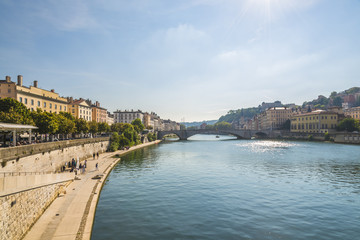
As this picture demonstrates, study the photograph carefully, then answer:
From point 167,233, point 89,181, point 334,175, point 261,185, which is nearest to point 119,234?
point 167,233

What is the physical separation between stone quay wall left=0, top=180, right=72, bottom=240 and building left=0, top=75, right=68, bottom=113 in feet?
173

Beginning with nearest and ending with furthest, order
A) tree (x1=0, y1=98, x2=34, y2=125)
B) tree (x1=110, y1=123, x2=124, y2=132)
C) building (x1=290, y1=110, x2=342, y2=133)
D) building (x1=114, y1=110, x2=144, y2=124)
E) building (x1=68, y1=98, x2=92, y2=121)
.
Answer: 1. tree (x1=0, y1=98, x2=34, y2=125)
2. building (x1=68, y1=98, x2=92, y2=121)
3. tree (x1=110, y1=123, x2=124, y2=132)
4. building (x1=290, y1=110, x2=342, y2=133)
5. building (x1=114, y1=110, x2=144, y2=124)

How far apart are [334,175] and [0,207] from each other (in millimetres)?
45610

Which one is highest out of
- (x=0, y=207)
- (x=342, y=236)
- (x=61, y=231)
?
(x=0, y=207)

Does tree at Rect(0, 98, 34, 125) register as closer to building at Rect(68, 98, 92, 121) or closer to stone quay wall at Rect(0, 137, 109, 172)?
stone quay wall at Rect(0, 137, 109, 172)

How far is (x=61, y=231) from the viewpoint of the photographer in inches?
619

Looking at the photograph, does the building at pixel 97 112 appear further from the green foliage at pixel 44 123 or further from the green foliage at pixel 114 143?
the green foliage at pixel 44 123

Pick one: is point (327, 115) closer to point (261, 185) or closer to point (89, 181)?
point (261, 185)

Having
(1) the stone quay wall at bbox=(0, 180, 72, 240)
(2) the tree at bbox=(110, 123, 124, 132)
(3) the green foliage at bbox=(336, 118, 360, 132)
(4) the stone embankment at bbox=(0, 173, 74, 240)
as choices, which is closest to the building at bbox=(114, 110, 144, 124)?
(2) the tree at bbox=(110, 123, 124, 132)

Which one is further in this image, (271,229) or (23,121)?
(23,121)

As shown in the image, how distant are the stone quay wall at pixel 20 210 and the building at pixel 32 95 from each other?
5280 cm

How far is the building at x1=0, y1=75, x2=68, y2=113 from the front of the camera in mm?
59125

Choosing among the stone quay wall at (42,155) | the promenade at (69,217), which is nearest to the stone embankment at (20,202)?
the promenade at (69,217)

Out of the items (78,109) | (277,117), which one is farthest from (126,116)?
(277,117)
